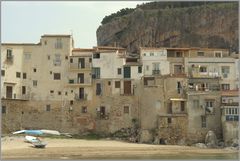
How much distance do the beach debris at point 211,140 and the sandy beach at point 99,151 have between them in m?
2.12

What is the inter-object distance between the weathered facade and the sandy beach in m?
4.53

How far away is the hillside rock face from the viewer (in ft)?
265

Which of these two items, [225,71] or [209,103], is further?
[225,71]

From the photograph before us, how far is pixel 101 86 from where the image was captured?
62.7 metres

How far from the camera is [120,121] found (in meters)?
61.5

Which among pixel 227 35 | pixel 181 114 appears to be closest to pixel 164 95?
pixel 181 114

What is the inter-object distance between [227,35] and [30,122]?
3481cm

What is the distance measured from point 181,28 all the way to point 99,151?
39.4 m

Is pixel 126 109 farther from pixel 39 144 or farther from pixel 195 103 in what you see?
pixel 39 144

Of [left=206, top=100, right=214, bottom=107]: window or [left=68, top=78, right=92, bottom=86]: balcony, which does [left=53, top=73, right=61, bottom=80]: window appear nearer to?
[left=68, top=78, right=92, bottom=86]: balcony

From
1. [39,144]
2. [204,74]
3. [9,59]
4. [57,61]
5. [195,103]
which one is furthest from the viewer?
[57,61]

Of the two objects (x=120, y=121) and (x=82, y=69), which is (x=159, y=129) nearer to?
(x=120, y=121)

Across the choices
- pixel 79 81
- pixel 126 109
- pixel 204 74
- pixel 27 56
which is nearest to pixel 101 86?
pixel 79 81

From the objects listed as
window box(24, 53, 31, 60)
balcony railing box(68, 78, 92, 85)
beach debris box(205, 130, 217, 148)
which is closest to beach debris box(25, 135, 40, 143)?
balcony railing box(68, 78, 92, 85)
